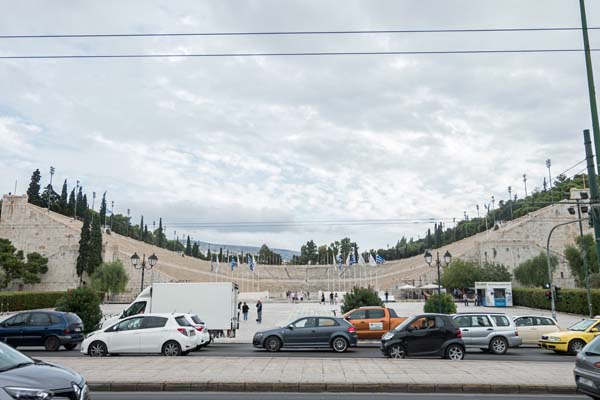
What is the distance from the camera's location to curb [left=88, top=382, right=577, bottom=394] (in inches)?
420

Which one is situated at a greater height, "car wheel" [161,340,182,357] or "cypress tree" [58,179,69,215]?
"cypress tree" [58,179,69,215]

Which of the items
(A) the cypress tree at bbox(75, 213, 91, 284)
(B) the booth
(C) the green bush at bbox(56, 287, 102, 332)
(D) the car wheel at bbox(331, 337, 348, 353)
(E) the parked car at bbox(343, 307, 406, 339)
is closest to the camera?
(D) the car wheel at bbox(331, 337, 348, 353)

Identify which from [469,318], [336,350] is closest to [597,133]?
[469,318]

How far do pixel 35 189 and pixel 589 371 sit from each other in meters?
115

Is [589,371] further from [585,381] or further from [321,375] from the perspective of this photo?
[321,375]

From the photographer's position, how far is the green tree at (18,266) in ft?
217

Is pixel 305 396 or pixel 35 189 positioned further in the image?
pixel 35 189

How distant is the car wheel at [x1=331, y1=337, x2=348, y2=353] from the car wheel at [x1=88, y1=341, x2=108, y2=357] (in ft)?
28.1

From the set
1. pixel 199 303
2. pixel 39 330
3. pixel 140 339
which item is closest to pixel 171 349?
pixel 140 339

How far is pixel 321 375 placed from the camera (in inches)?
465

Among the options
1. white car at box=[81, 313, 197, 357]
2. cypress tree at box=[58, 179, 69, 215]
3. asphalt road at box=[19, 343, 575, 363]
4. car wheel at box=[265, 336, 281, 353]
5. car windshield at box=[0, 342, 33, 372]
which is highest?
cypress tree at box=[58, 179, 69, 215]

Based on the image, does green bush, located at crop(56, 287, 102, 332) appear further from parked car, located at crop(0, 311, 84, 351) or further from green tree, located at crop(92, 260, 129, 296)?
green tree, located at crop(92, 260, 129, 296)

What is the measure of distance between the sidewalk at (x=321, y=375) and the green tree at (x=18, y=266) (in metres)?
61.1

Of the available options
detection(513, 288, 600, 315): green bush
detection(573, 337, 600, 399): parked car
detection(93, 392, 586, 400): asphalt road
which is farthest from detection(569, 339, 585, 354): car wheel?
detection(513, 288, 600, 315): green bush
